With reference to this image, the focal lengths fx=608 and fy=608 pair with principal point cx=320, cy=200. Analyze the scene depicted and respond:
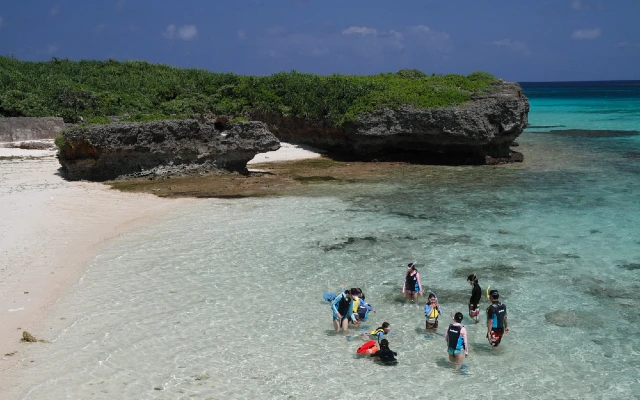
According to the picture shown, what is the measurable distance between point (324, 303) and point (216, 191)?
10.9 m

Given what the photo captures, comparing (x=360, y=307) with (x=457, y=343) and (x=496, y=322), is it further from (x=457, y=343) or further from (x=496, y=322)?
(x=496, y=322)

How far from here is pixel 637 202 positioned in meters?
20.5

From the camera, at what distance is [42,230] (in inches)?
637

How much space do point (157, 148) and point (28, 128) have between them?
819 centimetres

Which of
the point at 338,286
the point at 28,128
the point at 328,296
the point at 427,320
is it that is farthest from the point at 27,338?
the point at 28,128

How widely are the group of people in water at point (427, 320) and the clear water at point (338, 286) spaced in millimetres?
211

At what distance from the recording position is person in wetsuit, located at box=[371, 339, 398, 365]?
9633 millimetres

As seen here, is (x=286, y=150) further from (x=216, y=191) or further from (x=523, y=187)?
(x=523, y=187)

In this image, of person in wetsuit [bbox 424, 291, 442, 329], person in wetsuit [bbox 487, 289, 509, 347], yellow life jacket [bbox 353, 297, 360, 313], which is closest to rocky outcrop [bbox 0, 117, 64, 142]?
yellow life jacket [bbox 353, 297, 360, 313]

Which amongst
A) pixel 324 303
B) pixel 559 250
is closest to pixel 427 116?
pixel 559 250

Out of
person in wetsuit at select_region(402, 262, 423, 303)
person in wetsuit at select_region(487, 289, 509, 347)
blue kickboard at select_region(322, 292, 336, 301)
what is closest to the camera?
person in wetsuit at select_region(487, 289, 509, 347)

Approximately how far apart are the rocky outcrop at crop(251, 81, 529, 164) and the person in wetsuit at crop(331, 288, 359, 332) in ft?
59.9

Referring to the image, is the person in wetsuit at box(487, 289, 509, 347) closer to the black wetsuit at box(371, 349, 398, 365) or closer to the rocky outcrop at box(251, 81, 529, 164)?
the black wetsuit at box(371, 349, 398, 365)


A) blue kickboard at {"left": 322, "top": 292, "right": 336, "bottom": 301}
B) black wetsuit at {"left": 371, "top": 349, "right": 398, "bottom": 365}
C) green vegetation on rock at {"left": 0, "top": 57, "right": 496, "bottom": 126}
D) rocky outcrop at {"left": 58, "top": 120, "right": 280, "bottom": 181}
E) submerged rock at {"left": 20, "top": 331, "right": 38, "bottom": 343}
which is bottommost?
black wetsuit at {"left": 371, "top": 349, "right": 398, "bottom": 365}
